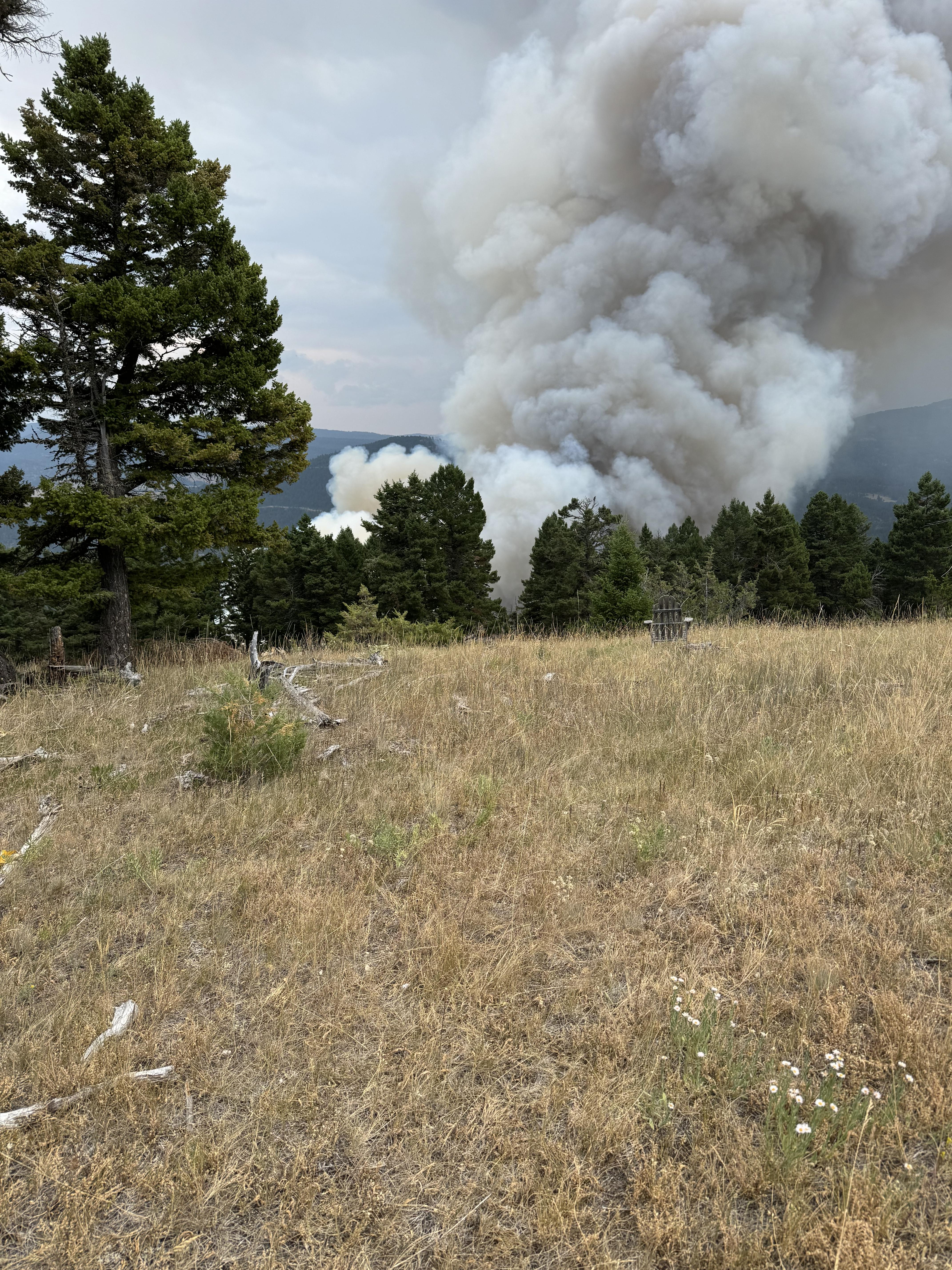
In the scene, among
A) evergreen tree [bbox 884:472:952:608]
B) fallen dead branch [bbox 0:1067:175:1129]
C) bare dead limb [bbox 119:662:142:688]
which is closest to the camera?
fallen dead branch [bbox 0:1067:175:1129]

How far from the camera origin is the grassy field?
197cm

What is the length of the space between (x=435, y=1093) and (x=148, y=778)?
13.5ft

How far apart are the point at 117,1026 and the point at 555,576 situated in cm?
4876

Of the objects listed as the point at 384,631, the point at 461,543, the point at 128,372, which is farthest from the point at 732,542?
the point at 128,372

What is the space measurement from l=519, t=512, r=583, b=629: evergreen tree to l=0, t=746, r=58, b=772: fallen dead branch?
143 ft

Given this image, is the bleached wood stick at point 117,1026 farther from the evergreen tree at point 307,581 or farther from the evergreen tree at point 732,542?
the evergreen tree at point 732,542

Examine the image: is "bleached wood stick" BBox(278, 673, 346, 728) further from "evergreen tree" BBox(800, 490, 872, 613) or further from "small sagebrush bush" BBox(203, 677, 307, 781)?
"evergreen tree" BBox(800, 490, 872, 613)

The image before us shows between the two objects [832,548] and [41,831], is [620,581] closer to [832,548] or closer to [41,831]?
[832,548]

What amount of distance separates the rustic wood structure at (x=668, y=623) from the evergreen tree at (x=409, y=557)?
2865 centimetres

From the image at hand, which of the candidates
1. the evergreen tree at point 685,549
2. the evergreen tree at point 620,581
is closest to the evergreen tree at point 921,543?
the evergreen tree at point 685,549

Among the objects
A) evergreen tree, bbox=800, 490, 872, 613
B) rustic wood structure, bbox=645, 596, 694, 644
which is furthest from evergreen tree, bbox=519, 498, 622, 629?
rustic wood structure, bbox=645, 596, 694, 644

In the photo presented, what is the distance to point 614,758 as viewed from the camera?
5410 mm

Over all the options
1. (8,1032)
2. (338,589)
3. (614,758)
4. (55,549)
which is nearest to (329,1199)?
(8,1032)

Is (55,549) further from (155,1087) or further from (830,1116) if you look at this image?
(830,1116)
